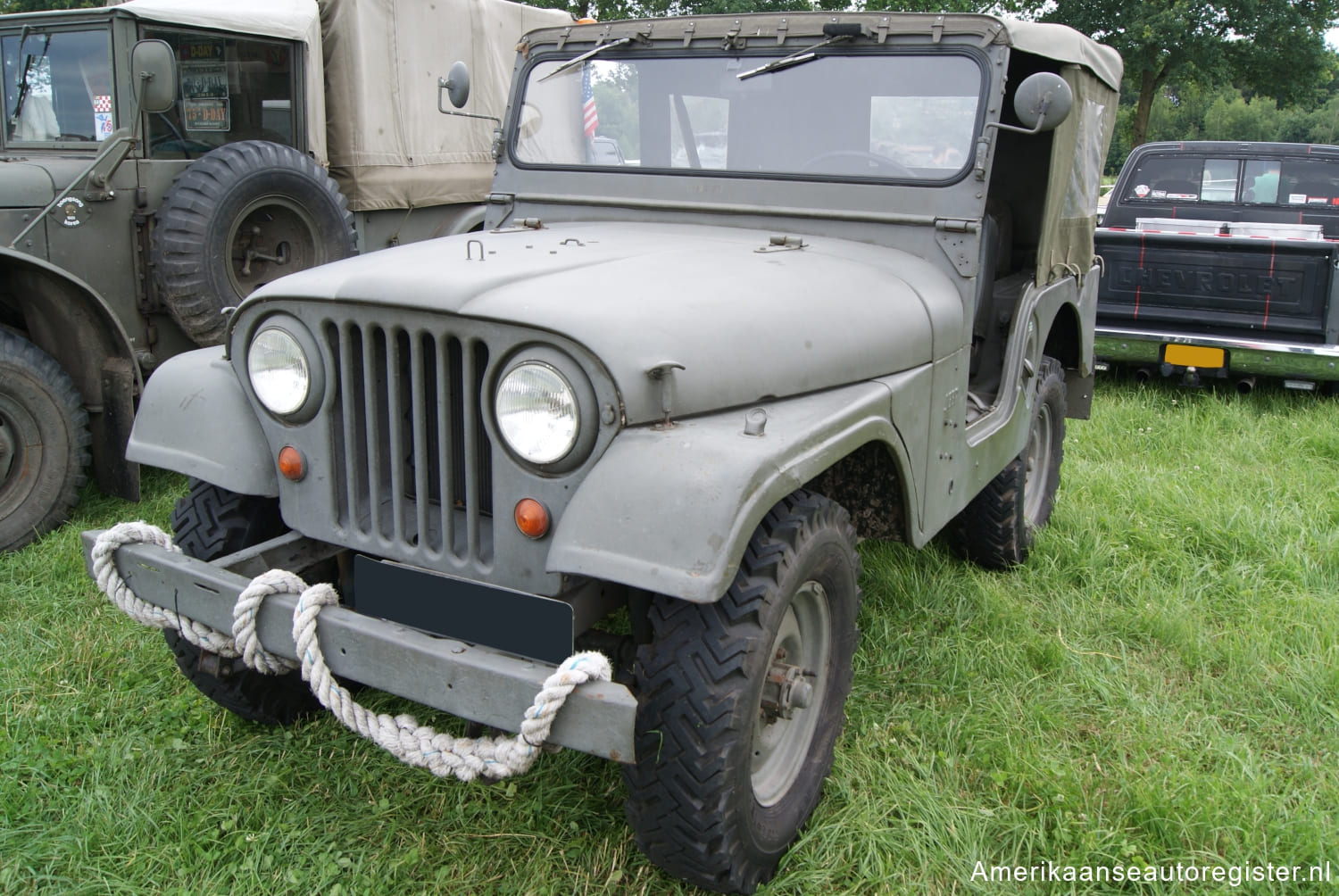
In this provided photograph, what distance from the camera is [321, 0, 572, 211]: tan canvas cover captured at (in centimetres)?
612

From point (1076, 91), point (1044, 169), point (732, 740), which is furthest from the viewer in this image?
point (1044, 169)

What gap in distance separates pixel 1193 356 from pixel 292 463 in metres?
5.52

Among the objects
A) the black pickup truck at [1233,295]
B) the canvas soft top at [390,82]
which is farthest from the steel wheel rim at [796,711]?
the black pickup truck at [1233,295]

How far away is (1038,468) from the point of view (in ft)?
14.6

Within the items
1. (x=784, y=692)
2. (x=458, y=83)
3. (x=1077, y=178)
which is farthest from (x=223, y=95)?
(x=784, y=692)

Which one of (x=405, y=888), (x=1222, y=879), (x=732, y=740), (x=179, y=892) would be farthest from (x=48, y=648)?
(x=1222, y=879)

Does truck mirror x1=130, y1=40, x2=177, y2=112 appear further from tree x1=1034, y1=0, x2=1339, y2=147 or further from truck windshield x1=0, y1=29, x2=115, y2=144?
tree x1=1034, y1=0, x2=1339, y2=147

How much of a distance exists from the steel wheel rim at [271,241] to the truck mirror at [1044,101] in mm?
3715

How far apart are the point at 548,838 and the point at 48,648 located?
6.05 ft

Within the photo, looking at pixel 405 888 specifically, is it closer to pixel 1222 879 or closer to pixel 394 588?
pixel 394 588

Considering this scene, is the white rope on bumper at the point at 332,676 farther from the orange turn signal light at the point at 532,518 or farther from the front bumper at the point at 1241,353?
the front bumper at the point at 1241,353

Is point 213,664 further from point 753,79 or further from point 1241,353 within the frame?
point 1241,353

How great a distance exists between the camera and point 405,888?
2.35m

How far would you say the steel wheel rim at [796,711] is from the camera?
7.84 ft
